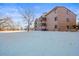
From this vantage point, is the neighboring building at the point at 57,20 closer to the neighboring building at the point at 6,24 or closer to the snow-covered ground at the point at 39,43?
the snow-covered ground at the point at 39,43

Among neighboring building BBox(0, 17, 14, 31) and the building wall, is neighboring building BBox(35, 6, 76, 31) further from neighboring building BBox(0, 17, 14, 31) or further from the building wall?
neighboring building BBox(0, 17, 14, 31)

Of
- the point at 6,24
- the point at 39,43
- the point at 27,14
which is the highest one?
the point at 27,14

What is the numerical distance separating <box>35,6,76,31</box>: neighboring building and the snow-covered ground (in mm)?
60

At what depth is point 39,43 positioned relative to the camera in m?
Answer: 2.03

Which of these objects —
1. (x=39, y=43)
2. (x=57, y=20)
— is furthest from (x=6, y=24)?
(x=57, y=20)

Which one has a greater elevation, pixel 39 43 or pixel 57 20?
pixel 57 20

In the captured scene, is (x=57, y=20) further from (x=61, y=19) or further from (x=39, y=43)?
(x=39, y=43)

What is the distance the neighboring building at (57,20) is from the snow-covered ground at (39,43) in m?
0.06

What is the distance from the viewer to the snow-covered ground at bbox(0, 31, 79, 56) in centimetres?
200

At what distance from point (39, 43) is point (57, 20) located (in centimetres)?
33

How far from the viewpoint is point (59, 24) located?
2047 mm

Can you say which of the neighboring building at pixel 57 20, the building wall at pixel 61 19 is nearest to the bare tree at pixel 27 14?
the neighboring building at pixel 57 20

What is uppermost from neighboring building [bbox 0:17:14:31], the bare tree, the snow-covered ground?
the bare tree

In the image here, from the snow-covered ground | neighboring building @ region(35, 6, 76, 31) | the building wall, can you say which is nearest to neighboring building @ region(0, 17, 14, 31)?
the snow-covered ground
